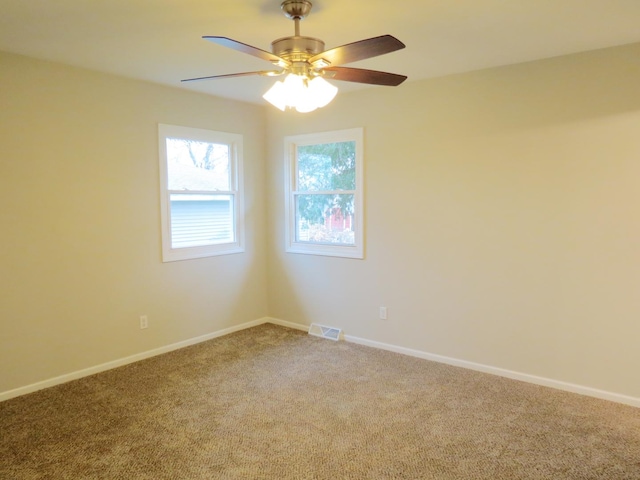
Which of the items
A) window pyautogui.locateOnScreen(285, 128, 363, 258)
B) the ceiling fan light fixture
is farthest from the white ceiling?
window pyautogui.locateOnScreen(285, 128, 363, 258)

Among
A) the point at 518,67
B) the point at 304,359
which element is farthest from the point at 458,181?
the point at 304,359

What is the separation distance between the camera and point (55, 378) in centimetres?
337

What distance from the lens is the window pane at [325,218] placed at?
438 centimetres

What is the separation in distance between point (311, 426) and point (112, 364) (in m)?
2.00

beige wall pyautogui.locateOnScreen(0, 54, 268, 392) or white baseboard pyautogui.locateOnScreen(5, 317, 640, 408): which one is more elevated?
beige wall pyautogui.locateOnScreen(0, 54, 268, 392)

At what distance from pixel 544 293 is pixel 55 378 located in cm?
389

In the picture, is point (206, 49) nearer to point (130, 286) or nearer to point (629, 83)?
point (130, 286)

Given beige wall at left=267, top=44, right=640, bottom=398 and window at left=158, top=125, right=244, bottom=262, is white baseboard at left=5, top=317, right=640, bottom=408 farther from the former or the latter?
window at left=158, top=125, right=244, bottom=262

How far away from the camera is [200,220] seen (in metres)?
4.39

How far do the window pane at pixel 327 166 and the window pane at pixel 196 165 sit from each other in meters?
0.84

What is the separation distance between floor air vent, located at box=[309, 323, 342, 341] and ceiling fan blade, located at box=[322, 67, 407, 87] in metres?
2.79

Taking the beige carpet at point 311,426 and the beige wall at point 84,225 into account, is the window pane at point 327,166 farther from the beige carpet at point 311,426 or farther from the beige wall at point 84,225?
the beige carpet at point 311,426

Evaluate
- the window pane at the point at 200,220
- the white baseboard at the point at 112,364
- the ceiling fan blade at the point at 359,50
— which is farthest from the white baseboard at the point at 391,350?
the ceiling fan blade at the point at 359,50

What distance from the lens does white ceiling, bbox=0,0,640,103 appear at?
2283 millimetres
